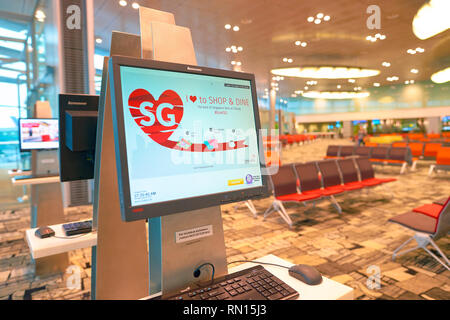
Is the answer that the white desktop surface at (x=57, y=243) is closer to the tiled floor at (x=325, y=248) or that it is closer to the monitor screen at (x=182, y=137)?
A: the monitor screen at (x=182, y=137)

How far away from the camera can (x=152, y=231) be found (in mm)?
1069

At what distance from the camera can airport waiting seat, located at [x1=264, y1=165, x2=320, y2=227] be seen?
16.0 ft

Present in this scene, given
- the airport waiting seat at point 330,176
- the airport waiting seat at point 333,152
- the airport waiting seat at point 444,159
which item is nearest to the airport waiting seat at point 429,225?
the airport waiting seat at point 330,176

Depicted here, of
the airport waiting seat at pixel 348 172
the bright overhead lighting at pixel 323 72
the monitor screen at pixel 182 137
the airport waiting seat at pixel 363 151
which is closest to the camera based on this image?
the monitor screen at pixel 182 137

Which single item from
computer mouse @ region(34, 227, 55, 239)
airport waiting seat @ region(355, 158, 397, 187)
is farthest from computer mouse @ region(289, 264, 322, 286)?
airport waiting seat @ region(355, 158, 397, 187)

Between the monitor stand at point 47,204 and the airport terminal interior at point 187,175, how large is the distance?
2cm

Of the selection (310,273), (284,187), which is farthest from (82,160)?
(284,187)

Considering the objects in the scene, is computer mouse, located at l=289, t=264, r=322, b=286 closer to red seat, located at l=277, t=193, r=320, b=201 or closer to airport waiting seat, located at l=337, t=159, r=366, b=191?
red seat, located at l=277, t=193, r=320, b=201

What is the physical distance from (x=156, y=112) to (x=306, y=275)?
787mm

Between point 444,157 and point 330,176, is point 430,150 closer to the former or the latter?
point 444,157

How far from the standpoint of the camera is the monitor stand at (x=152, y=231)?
1033 millimetres

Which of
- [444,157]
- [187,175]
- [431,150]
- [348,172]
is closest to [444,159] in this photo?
[444,157]

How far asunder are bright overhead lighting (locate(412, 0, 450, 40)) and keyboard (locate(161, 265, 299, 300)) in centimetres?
723

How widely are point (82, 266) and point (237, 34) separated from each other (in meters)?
9.81
